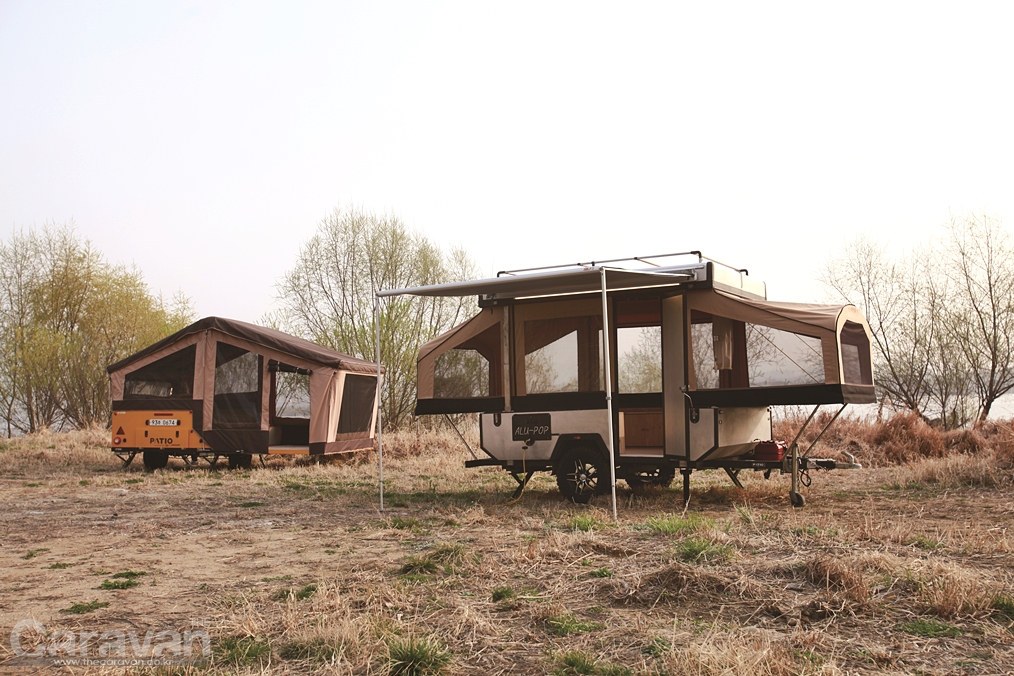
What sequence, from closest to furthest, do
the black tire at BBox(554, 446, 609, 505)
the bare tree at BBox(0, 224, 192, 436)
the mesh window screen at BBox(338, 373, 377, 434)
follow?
1. the black tire at BBox(554, 446, 609, 505)
2. the mesh window screen at BBox(338, 373, 377, 434)
3. the bare tree at BBox(0, 224, 192, 436)

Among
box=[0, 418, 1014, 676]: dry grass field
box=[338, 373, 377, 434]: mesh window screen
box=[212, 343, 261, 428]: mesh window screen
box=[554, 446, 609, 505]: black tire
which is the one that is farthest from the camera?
box=[338, 373, 377, 434]: mesh window screen

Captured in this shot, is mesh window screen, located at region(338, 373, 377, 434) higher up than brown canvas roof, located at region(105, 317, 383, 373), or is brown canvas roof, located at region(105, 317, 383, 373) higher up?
brown canvas roof, located at region(105, 317, 383, 373)

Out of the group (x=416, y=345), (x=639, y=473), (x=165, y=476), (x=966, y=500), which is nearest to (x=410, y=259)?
(x=416, y=345)

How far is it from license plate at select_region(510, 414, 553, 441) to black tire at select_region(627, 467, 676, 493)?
1247 mm

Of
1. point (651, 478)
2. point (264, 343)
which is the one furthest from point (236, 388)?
point (651, 478)

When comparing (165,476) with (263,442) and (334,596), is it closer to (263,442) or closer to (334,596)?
(263,442)

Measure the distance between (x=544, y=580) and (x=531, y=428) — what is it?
4.59m

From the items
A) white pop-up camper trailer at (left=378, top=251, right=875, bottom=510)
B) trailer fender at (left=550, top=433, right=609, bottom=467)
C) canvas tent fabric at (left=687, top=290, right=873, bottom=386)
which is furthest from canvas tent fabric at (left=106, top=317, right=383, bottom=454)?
canvas tent fabric at (left=687, top=290, right=873, bottom=386)

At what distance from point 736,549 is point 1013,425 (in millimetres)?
9949

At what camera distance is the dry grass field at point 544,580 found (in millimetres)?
4266

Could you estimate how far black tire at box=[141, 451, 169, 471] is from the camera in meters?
16.2

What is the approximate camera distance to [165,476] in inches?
578

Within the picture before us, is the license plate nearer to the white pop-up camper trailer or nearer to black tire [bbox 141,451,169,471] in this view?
the white pop-up camper trailer

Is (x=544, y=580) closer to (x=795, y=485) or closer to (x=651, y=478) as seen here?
(x=795, y=485)
